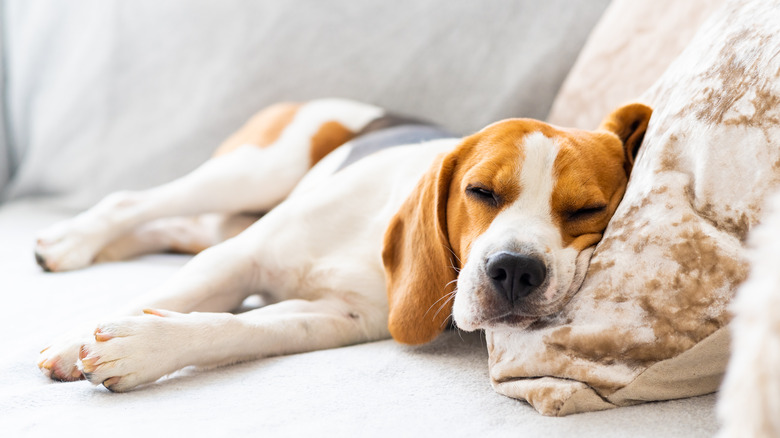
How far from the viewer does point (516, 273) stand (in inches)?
62.6

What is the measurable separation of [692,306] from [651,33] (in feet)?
5.14

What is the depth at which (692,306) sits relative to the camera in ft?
4.42

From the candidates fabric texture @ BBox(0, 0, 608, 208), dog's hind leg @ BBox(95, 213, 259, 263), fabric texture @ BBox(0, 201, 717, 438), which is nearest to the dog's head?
fabric texture @ BBox(0, 201, 717, 438)

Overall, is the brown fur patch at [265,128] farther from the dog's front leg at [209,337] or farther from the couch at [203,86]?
the dog's front leg at [209,337]

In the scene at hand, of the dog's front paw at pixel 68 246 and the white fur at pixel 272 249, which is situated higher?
the white fur at pixel 272 249

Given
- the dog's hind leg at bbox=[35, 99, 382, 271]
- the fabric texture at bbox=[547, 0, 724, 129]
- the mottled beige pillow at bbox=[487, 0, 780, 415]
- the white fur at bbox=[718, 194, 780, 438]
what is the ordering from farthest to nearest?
the dog's hind leg at bbox=[35, 99, 382, 271], the fabric texture at bbox=[547, 0, 724, 129], the mottled beige pillow at bbox=[487, 0, 780, 415], the white fur at bbox=[718, 194, 780, 438]

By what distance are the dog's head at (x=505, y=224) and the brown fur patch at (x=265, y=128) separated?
4.62 feet

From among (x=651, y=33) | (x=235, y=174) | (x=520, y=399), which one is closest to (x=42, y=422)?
(x=520, y=399)

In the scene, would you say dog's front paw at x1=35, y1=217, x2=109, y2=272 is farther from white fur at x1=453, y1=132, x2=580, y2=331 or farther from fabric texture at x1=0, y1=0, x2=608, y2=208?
white fur at x1=453, y1=132, x2=580, y2=331

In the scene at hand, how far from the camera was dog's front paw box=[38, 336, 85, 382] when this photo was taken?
176 centimetres

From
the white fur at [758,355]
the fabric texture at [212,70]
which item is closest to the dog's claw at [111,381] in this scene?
the white fur at [758,355]

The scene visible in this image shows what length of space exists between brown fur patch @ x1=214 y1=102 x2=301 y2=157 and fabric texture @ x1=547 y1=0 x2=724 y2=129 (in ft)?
3.97

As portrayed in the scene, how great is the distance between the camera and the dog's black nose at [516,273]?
1.58 m

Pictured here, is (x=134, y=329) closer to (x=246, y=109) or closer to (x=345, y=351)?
(x=345, y=351)
